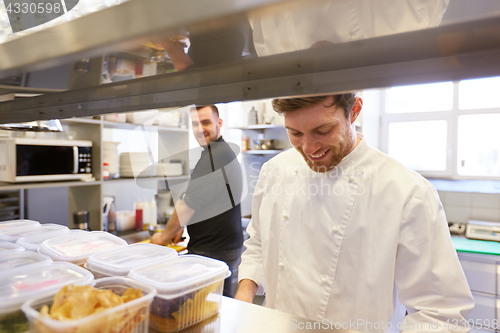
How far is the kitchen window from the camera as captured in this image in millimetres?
3650

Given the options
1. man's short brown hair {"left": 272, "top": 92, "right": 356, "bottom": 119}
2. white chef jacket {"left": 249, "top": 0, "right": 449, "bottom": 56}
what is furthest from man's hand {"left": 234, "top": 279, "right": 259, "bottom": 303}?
white chef jacket {"left": 249, "top": 0, "right": 449, "bottom": 56}

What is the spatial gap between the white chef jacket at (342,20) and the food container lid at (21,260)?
0.75 m

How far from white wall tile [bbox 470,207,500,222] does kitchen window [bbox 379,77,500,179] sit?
17.9 inches

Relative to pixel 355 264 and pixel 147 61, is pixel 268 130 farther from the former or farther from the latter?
pixel 147 61

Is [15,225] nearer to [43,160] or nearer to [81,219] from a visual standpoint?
[43,160]

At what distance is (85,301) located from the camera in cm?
58

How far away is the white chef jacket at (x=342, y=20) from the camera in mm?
350

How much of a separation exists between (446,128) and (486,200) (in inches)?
37.8

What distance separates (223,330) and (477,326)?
9.92ft

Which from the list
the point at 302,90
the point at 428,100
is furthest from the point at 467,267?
the point at 302,90

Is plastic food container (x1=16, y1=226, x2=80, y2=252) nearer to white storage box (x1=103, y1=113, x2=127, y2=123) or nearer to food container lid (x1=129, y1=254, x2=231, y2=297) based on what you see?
food container lid (x1=129, y1=254, x2=231, y2=297)

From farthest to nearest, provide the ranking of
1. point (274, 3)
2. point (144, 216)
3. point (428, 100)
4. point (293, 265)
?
1. point (428, 100)
2. point (144, 216)
3. point (293, 265)
4. point (274, 3)

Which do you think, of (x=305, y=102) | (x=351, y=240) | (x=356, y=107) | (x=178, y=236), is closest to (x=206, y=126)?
(x=305, y=102)

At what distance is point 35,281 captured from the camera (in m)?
0.69
